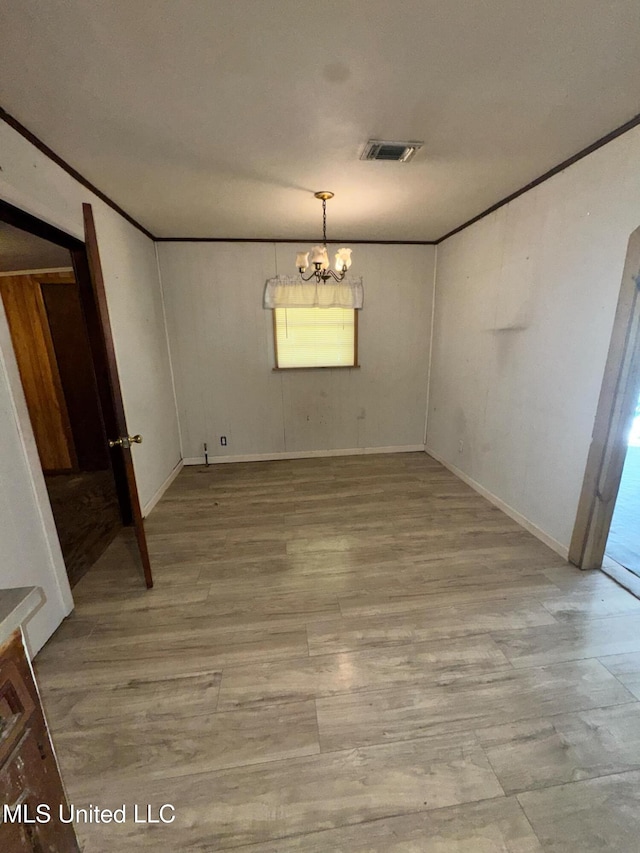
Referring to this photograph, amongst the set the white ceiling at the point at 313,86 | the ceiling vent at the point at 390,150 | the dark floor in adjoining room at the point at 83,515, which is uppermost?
the white ceiling at the point at 313,86

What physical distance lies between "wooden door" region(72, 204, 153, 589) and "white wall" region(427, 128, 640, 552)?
2.73 metres

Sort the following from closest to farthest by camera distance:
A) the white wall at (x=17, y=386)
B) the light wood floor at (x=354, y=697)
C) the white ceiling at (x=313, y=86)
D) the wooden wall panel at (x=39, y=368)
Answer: the light wood floor at (x=354, y=697), the white ceiling at (x=313, y=86), the white wall at (x=17, y=386), the wooden wall panel at (x=39, y=368)

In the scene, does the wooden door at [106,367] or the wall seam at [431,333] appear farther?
the wall seam at [431,333]

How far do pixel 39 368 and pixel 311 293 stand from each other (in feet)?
10.6

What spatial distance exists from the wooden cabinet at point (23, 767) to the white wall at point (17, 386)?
1.10 metres

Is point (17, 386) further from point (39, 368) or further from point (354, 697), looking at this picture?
point (39, 368)

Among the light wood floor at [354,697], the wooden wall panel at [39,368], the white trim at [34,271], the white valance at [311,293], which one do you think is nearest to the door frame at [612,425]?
the light wood floor at [354,697]

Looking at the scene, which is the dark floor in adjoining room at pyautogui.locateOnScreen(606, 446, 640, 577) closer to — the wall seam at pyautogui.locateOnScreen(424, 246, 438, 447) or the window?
the wall seam at pyautogui.locateOnScreen(424, 246, 438, 447)

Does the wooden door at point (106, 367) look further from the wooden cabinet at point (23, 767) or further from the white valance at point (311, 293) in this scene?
the white valance at point (311, 293)

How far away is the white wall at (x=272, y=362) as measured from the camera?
3.69 m

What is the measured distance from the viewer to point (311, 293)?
375cm

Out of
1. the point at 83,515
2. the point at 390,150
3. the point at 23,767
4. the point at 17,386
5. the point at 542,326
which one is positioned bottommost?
the point at 83,515

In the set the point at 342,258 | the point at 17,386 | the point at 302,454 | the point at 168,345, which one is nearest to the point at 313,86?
the point at 342,258

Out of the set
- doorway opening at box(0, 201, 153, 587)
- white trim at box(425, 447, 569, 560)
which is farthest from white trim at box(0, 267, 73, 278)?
white trim at box(425, 447, 569, 560)
